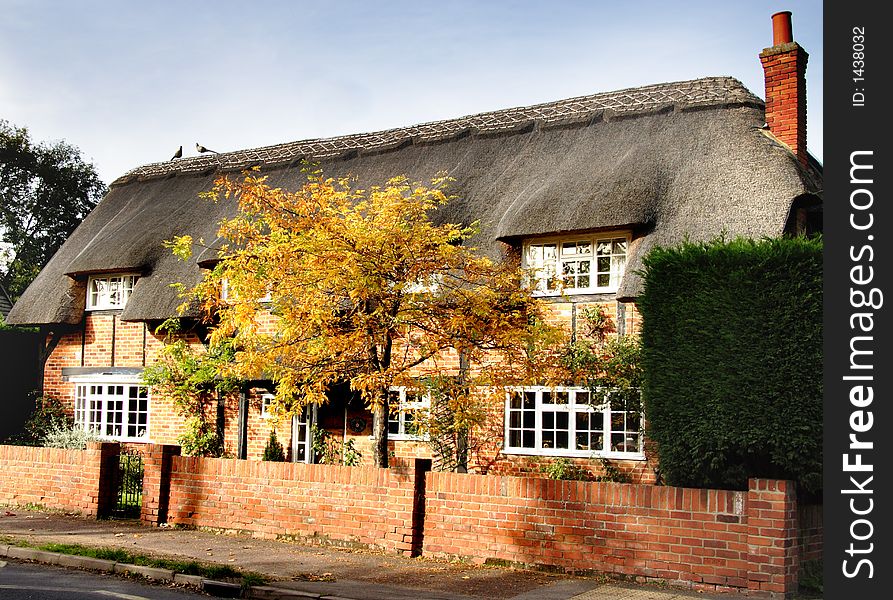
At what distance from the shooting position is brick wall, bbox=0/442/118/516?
600 inches

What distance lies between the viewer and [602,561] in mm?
10750

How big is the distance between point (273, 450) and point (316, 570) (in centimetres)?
870

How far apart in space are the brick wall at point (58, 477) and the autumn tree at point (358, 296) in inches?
148

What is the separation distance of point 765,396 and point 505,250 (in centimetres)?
676

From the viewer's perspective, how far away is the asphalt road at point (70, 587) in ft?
30.5

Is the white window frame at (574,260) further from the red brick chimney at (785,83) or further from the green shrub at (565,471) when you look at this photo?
the red brick chimney at (785,83)

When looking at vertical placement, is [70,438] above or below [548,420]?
below

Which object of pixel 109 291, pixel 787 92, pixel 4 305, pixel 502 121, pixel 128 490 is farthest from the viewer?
pixel 4 305

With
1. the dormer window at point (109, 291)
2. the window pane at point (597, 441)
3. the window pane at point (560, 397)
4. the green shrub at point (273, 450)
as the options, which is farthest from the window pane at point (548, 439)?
the dormer window at point (109, 291)

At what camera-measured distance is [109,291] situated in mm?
22422

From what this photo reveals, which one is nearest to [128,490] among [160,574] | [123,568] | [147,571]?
[123,568]

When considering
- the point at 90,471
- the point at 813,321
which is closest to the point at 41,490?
the point at 90,471

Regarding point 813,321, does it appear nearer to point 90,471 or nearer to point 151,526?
point 151,526

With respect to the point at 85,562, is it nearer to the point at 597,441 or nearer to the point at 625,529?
the point at 625,529
